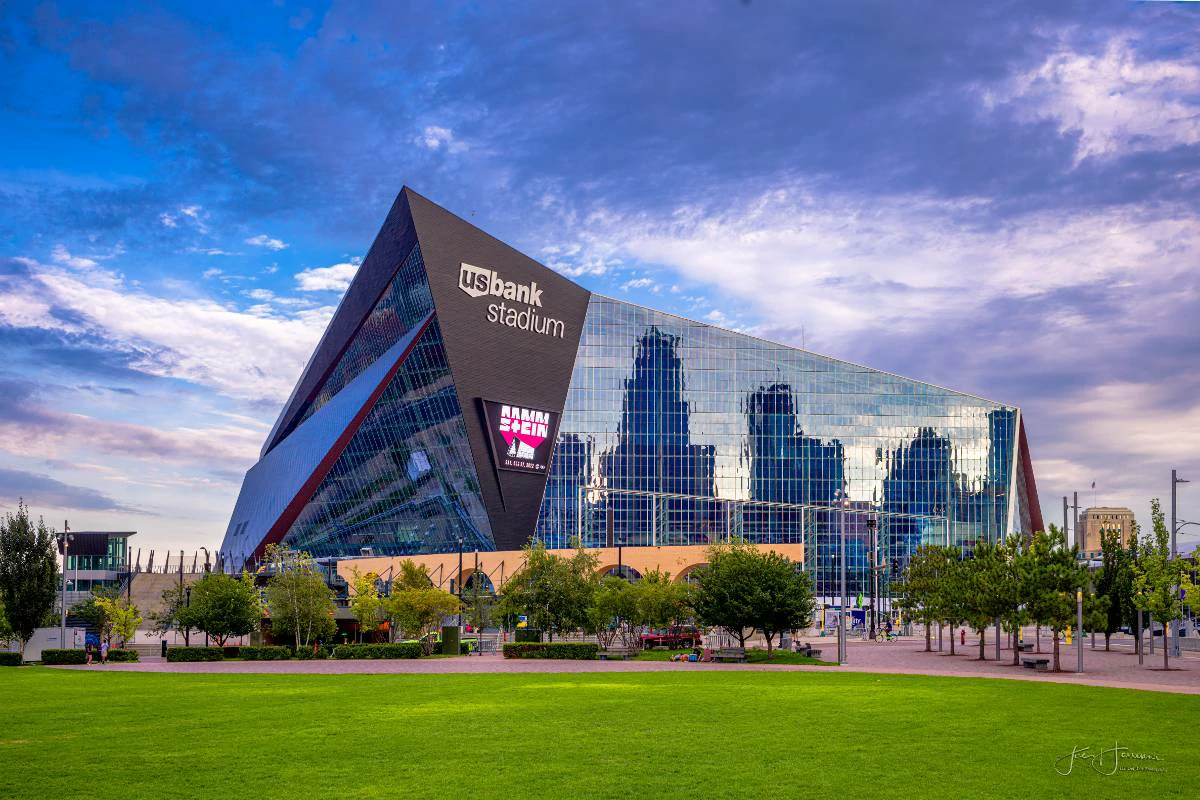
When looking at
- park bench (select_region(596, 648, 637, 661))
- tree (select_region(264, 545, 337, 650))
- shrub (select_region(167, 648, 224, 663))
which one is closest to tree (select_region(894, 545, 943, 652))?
park bench (select_region(596, 648, 637, 661))

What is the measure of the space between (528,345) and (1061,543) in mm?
64970

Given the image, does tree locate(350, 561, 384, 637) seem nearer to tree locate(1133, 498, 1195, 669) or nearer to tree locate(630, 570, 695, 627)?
tree locate(630, 570, 695, 627)

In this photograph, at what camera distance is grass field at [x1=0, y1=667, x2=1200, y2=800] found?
18.6 metres

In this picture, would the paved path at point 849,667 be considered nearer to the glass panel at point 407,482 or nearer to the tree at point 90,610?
the tree at point 90,610

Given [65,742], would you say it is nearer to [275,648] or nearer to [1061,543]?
[275,648]

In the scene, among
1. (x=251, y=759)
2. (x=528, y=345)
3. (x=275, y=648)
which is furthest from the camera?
(x=528, y=345)

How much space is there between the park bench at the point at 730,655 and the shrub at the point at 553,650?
21.6 feet

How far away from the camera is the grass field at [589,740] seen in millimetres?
18562

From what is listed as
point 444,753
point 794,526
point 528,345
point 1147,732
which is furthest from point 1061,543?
point 794,526

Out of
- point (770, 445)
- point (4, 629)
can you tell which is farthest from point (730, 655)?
point (770, 445)

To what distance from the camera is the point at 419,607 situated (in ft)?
206

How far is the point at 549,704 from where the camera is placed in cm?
3188

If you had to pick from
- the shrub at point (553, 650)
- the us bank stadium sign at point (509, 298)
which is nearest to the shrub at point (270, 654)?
the shrub at point (553, 650)

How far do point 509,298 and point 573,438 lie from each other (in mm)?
20359
